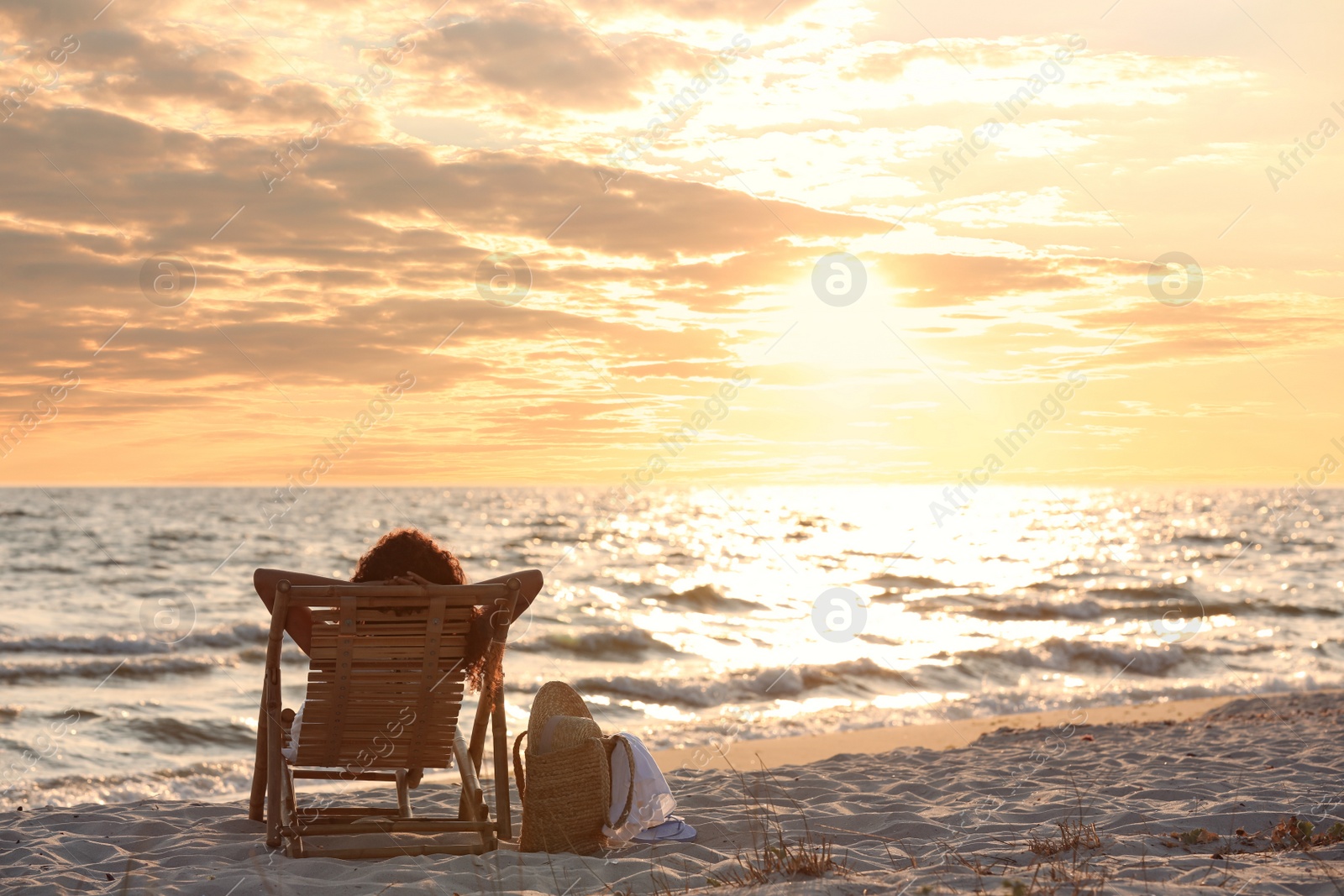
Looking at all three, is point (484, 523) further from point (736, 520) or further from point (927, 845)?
point (927, 845)

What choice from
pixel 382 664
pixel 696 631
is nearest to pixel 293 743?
pixel 382 664

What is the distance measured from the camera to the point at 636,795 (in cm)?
484

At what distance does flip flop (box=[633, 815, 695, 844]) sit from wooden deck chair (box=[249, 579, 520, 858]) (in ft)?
2.19

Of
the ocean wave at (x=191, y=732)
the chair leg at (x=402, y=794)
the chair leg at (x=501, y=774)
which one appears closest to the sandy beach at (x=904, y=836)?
the chair leg at (x=501, y=774)

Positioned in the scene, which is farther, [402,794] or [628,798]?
[402,794]

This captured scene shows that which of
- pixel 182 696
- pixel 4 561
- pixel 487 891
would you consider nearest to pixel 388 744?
pixel 487 891

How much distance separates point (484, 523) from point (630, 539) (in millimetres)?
12015

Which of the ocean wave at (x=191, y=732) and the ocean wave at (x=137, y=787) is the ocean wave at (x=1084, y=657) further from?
the ocean wave at (x=137, y=787)

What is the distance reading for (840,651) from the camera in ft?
47.2

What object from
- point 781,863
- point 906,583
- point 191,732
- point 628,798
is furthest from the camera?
point 906,583

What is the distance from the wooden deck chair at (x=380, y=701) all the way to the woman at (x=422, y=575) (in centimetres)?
5

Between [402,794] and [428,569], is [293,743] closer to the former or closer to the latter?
[402,794]

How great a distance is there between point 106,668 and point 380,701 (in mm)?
9742

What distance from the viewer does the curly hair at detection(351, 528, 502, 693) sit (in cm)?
487
